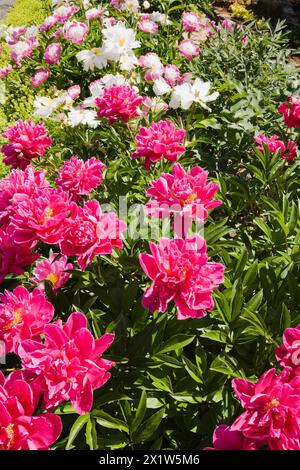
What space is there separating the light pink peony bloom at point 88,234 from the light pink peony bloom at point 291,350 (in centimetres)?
46

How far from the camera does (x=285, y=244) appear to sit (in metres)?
1.44

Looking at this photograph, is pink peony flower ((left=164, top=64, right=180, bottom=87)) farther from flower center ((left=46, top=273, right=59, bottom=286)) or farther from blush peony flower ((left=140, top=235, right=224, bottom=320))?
blush peony flower ((left=140, top=235, right=224, bottom=320))

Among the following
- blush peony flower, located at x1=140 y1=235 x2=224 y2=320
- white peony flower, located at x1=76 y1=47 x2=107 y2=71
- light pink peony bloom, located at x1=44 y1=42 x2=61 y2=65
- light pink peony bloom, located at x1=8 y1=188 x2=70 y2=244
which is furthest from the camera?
light pink peony bloom, located at x1=44 y1=42 x2=61 y2=65

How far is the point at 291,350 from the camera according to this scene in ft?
2.76

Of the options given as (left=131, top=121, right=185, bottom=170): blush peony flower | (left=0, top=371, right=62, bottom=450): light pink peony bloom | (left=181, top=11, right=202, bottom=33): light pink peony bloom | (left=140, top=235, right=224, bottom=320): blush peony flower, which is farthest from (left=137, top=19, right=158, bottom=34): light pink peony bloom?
(left=0, top=371, right=62, bottom=450): light pink peony bloom

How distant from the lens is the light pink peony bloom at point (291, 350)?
83 centimetres

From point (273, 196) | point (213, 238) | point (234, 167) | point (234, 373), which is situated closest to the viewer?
point (234, 373)

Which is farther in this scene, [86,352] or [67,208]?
[67,208]

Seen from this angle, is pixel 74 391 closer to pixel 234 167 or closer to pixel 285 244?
pixel 285 244

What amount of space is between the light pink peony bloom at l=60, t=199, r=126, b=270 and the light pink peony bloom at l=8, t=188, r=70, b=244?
2 centimetres

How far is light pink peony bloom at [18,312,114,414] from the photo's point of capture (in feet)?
2.71

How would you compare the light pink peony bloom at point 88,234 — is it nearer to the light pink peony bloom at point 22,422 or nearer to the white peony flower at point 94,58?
the light pink peony bloom at point 22,422
